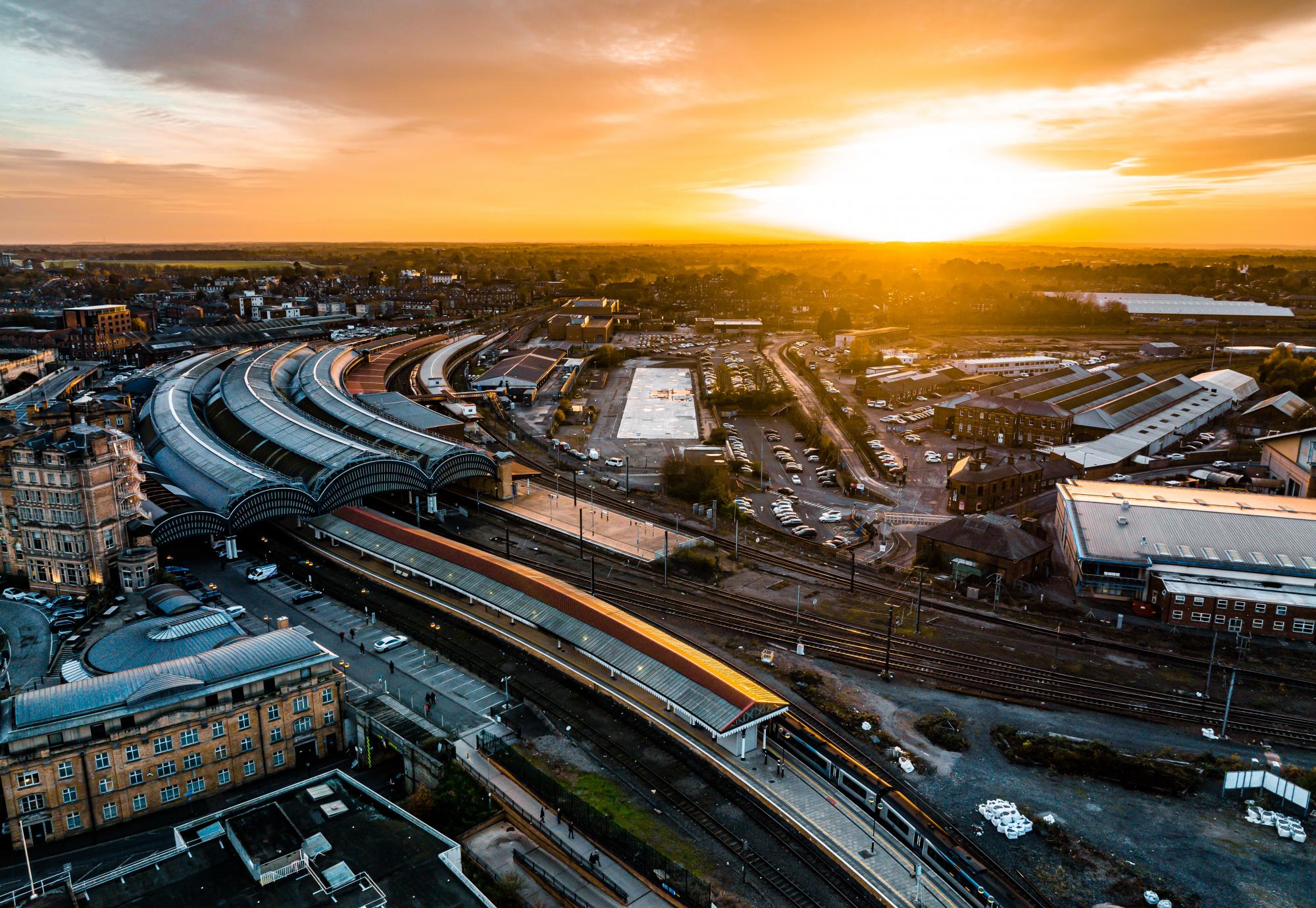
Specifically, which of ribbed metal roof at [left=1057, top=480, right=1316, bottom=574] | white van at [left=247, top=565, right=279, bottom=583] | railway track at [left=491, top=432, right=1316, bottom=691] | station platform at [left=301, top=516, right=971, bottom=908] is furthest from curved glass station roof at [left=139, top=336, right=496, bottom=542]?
ribbed metal roof at [left=1057, top=480, right=1316, bottom=574]

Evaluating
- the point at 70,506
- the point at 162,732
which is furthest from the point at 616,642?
the point at 70,506

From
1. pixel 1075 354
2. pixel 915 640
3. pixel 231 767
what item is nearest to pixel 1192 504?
pixel 915 640

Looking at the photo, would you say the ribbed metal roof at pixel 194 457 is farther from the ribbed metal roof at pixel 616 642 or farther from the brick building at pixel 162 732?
the brick building at pixel 162 732

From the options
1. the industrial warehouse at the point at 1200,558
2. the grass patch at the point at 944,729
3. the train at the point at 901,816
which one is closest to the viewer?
the train at the point at 901,816

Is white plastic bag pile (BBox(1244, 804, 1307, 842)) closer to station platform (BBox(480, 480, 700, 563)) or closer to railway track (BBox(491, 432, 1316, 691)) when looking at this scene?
railway track (BBox(491, 432, 1316, 691))

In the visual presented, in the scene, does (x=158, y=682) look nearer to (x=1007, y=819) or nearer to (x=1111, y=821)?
(x=1007, y=819)

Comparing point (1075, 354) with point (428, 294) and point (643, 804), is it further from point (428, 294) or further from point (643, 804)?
point (428, 294)

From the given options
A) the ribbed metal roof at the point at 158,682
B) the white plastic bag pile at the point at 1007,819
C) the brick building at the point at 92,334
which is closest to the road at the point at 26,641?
the ribbed metal roof at the point at 158,682
